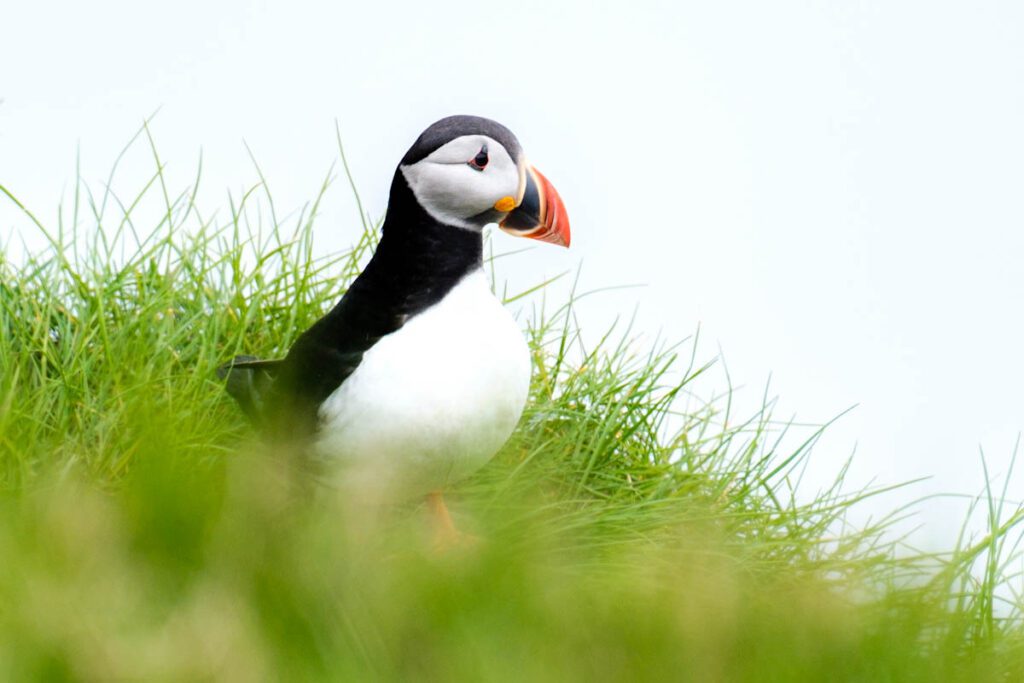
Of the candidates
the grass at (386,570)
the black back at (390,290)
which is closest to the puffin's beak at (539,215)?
the black back at (390,290)

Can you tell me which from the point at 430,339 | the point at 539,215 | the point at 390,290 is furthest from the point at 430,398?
the point at 539,215

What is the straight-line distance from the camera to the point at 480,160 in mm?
4086

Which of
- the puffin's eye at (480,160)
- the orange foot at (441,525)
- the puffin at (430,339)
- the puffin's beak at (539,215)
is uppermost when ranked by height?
the puffin's eye at (480,160)

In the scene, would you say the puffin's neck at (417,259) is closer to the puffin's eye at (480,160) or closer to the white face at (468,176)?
the white face at (468,176)

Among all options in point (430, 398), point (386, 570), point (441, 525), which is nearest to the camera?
point (386, 570)

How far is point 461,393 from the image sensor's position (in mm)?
3990

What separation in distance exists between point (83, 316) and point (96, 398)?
0.53 metres

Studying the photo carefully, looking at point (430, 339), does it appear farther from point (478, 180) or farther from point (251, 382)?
point (251, 382)

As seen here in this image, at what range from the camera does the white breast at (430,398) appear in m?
3.97

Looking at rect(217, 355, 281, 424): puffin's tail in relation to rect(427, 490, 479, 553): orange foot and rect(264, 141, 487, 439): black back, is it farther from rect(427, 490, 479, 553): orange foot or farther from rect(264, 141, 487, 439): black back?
rect(427, 490, 479, 553): orange foot

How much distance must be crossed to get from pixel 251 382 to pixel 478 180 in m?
1.09

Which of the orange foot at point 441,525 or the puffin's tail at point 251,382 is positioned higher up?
the puffin's tail at point 251,382

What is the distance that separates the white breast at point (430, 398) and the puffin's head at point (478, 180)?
0.20 meters

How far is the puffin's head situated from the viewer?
407 cm
